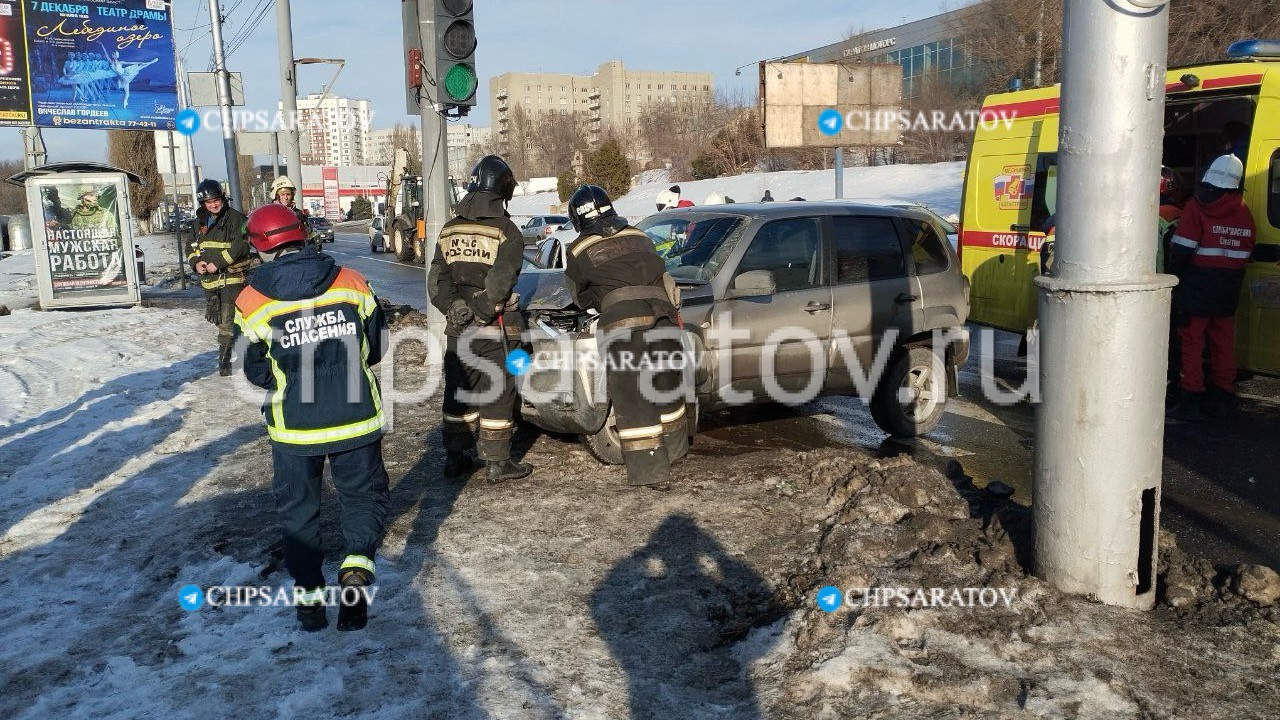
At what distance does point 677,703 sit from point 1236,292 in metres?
6.21

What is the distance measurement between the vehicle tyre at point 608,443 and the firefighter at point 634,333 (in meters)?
0.42

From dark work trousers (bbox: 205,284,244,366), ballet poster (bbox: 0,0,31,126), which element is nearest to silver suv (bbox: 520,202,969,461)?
dark work trousers (bbox: 205,284,244,366)

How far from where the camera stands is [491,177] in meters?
5.99

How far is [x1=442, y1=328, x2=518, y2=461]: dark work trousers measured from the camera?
595 centimetres

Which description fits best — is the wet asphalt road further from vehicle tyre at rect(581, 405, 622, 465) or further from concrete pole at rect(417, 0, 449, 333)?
concrete pole at rect(417, 0, 449, 333)

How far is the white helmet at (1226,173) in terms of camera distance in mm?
7289

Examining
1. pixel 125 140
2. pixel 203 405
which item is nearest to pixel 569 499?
pixel 203 405

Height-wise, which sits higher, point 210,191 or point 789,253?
point 210,191

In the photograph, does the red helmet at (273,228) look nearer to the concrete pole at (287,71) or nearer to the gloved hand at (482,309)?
the gloved hand at (482,309)

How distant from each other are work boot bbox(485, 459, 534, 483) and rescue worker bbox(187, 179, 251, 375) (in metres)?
4.74

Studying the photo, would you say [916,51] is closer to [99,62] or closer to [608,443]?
[99,62]

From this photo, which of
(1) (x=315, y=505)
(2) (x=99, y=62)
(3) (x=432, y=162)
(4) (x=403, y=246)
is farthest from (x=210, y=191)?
(4) (x=403, y=246)

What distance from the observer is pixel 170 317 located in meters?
15.2

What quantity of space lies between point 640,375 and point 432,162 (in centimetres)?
433
